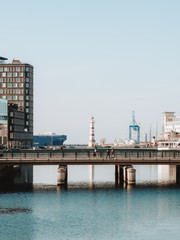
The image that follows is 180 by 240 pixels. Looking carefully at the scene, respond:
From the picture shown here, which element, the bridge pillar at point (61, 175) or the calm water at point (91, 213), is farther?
the bridge pillar at point (61, 175)

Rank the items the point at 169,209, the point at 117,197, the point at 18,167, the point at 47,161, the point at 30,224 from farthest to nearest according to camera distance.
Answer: the point at 18,167
the point at 47,161
the point at 117,197
the point at 169,209
the point at 30,224

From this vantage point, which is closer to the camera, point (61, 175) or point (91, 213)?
point (91, 213)

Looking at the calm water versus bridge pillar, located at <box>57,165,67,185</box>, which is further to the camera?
bridge pillar, located at <box>57,165,67,185</box>

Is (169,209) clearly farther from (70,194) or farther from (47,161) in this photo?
(47,161)

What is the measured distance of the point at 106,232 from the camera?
4947cm

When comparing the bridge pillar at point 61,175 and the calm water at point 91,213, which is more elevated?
the bridge pillar at point 61,175

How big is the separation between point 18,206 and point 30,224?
434 inches

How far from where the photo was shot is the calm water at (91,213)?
49000mm

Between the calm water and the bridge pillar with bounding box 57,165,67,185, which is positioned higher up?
the bridge pillar with bounding box 57,165,67,185

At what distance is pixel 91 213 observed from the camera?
58875 mm

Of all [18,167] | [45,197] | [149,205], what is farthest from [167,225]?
[18,167]

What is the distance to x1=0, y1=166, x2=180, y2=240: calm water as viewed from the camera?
49000mm

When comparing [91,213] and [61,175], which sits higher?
[61,175]

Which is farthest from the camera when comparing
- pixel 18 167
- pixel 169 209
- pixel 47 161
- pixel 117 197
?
pixel 18 167
